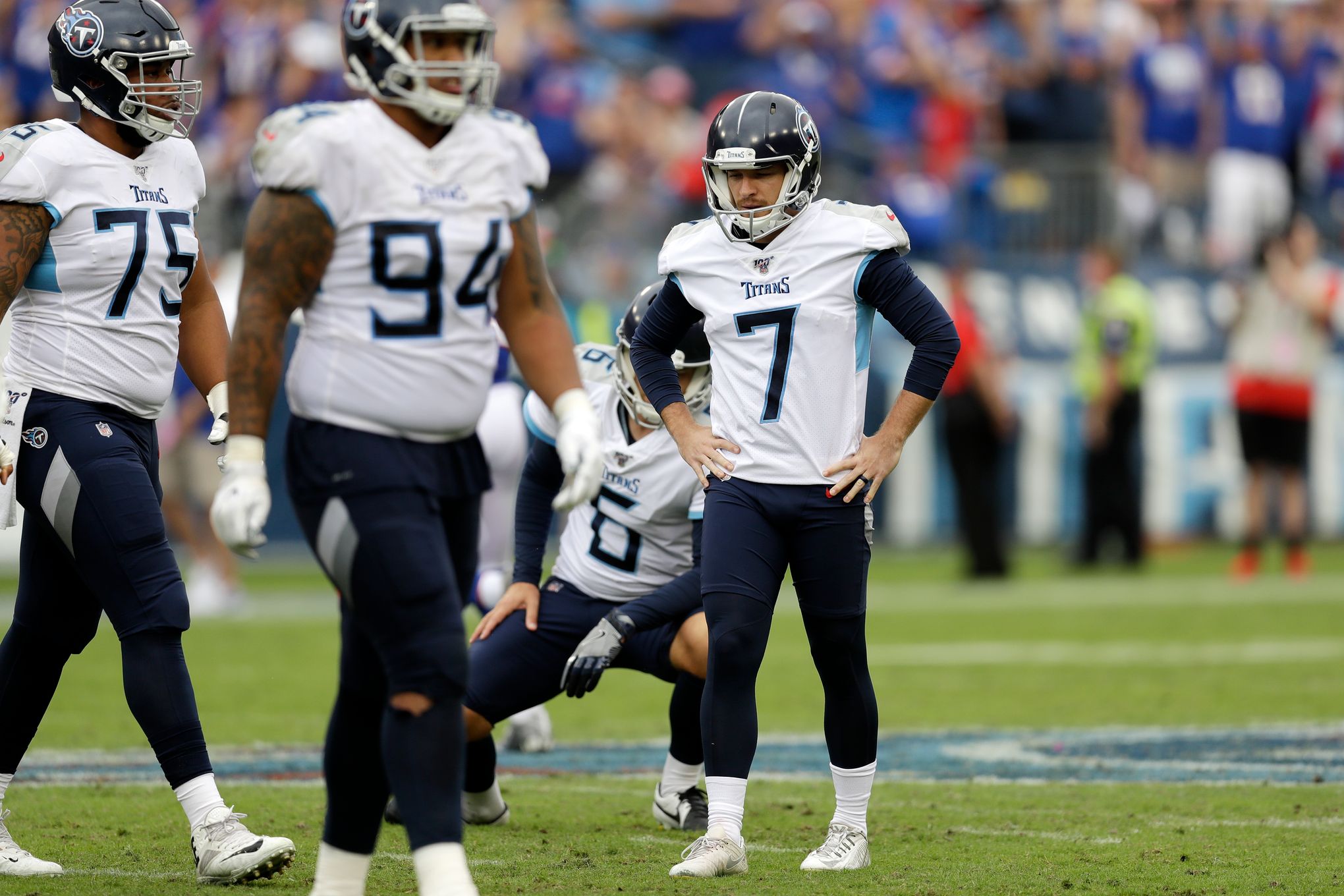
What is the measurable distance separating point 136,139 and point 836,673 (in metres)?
2.32

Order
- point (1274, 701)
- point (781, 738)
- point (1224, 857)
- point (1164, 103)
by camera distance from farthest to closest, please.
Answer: point (1164, 103) → point (1274, 701) → point (781, 738) → point (1224, 857)

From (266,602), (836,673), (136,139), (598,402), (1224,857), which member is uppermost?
(136,139)

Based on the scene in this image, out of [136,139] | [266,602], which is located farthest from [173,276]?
[266,602]

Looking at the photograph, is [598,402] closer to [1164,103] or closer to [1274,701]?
[1274,701]

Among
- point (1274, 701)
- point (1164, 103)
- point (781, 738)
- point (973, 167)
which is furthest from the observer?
point (1164, 103)

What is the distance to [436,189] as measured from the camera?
3.70 m

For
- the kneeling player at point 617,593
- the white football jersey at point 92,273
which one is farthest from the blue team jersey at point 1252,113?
the white football jersey at point 92,273

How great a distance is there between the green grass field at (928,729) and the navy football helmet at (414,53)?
1.86m

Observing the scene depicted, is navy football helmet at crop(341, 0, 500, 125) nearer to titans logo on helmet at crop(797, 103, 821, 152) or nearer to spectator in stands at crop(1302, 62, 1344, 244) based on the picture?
titans logo on helmet at crop(797, 103, 821, 152)

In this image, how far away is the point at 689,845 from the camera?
4.90 meters

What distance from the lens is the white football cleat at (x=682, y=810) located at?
17.4 feet

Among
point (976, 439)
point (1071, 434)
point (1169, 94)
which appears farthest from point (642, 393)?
point (1169, 94)

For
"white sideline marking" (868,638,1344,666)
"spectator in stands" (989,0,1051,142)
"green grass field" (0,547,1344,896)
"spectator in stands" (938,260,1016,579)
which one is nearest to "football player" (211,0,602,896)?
"green grass field" (0,547,1344,896)

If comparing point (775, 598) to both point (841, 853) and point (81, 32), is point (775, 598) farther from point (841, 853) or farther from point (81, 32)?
point (81, 32)
